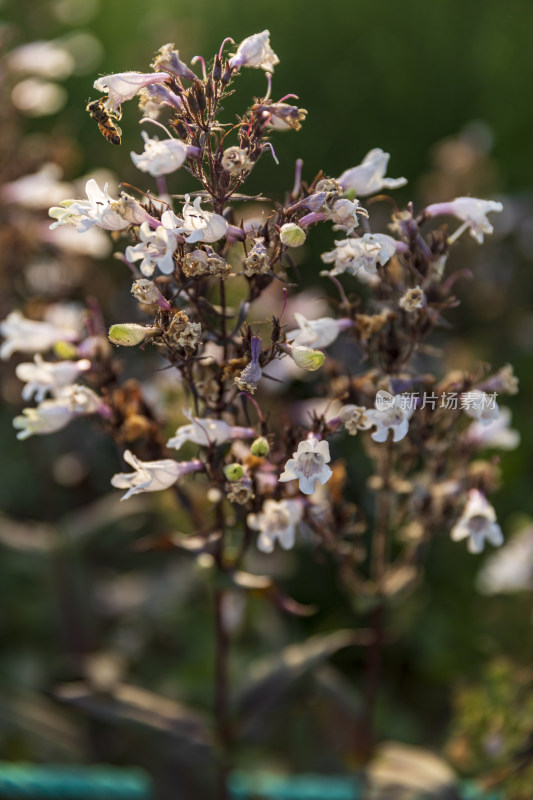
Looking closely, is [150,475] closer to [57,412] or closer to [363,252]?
[57,412]

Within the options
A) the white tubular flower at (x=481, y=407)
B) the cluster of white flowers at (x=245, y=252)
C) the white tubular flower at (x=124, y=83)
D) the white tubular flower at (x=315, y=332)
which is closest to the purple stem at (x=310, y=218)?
the cluster of white flowers at (x=245, y=252)

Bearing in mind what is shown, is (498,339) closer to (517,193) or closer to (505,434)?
(517,193)

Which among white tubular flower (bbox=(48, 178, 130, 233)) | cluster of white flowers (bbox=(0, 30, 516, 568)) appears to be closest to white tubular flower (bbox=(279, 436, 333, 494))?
cluster of white flowers (bbox=(0, 30, 516, 568))

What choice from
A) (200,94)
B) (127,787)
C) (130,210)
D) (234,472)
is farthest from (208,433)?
(127,787)

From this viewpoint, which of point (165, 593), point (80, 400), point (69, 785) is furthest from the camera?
point (165, 593)

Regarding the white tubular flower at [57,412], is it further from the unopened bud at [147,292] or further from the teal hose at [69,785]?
the teal hose at [69,785]
